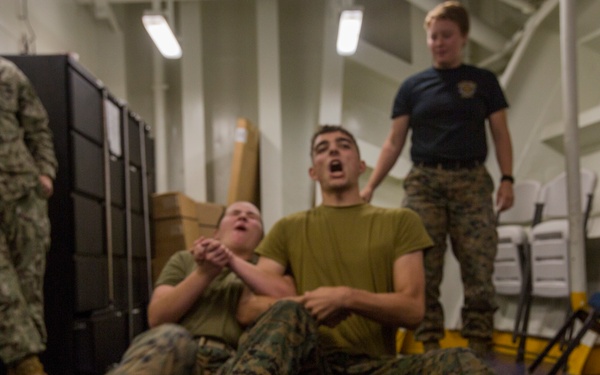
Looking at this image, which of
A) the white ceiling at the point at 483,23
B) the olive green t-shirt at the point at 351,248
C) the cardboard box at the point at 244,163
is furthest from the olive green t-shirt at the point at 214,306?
the cardboard box at the point at 244,163

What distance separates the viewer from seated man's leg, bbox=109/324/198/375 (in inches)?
55.0

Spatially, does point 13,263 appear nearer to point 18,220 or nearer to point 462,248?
point 18,220

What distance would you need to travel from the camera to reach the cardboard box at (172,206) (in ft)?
16.5

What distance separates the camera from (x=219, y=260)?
2008mm

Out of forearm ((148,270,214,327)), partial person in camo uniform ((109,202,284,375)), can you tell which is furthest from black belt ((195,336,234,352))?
forearm ((148,270,214,327))

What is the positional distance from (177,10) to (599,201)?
4.16m

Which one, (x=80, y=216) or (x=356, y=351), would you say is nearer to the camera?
(x=356, y=351)

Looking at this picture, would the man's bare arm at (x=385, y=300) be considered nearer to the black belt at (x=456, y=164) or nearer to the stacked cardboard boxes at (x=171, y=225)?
the black belt at (x=456, y=164)

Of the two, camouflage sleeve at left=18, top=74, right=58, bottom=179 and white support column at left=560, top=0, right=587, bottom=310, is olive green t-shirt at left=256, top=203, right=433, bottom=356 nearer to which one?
white support column at left=560, top=0, right=587, bottom=310

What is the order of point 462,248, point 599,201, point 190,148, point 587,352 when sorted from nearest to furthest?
point 462,248
point 587,352
point 599,201
point 190,148

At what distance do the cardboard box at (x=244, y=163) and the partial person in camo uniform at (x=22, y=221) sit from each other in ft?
8.22

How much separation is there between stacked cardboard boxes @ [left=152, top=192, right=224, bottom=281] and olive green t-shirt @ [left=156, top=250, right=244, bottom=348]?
276 cm

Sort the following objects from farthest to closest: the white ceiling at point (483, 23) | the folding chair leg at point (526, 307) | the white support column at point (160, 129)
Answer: the white support column at point (160, 129), the white ceiling at point (483, 23), the folding chair leg at point (526, 307)

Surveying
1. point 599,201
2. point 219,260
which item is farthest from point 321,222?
point 599,201
